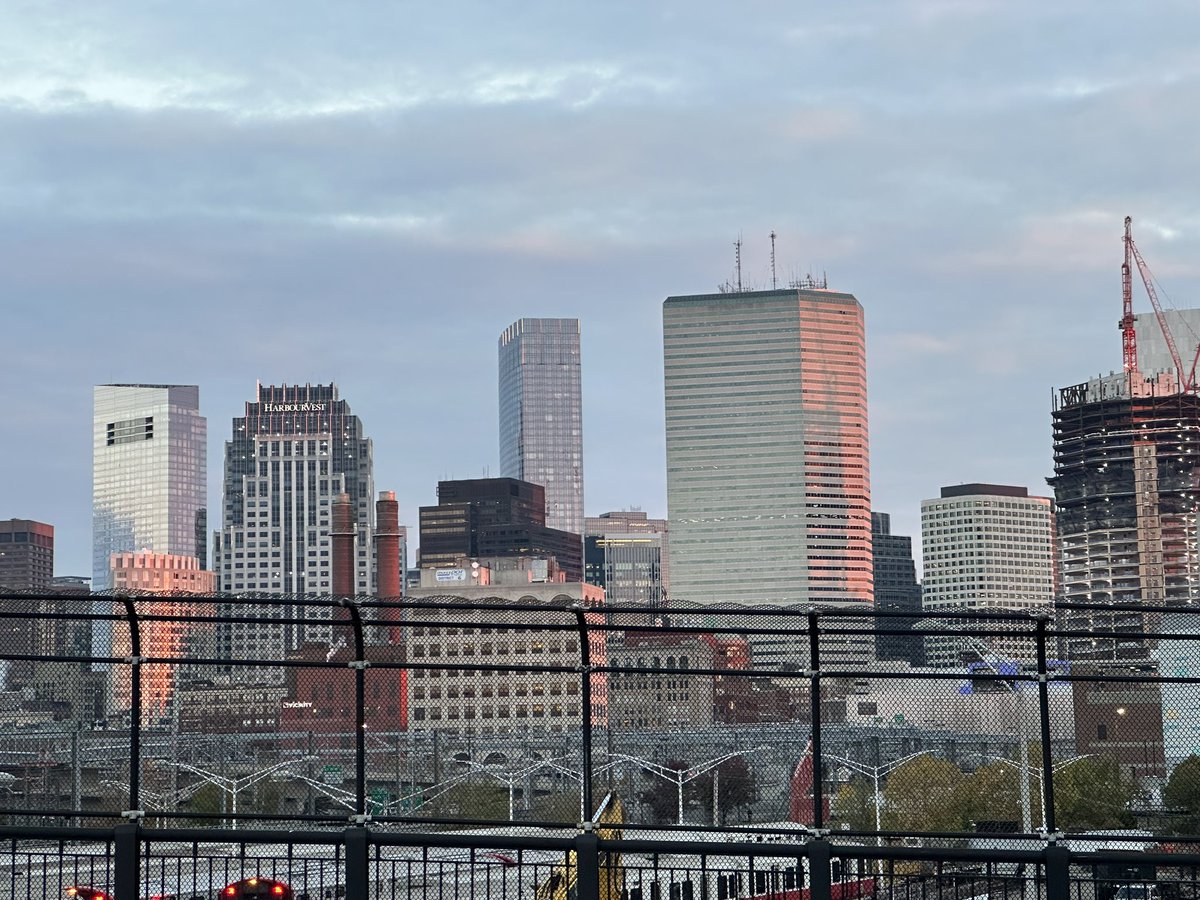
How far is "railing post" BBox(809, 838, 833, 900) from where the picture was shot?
1473cm

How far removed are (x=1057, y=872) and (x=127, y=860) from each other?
8.62 meters

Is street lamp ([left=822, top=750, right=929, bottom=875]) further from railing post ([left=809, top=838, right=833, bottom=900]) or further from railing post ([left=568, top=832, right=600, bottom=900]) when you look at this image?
railing post ([left=568, top=832, right=600, bottom=900])

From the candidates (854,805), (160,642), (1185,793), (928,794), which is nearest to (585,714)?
(160,642)

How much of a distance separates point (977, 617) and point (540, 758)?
16.4 meters

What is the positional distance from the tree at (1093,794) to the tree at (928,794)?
184 cm

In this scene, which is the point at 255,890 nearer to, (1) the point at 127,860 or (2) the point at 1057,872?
(1) the point at 127,860

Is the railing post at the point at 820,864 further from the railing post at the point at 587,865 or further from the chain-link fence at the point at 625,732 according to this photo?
the railing post at the point at 587,865

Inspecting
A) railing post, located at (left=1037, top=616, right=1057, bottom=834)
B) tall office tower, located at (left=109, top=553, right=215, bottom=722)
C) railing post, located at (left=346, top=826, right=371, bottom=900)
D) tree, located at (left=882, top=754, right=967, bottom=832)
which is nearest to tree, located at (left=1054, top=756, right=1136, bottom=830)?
tree, located at (left=882, top=754, right=967, bottom=832)

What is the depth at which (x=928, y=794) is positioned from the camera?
3036 cm

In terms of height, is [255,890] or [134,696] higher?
[134,696]

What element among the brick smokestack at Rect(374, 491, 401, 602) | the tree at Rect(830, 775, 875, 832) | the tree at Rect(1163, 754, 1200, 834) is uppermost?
the brick smokestack at Rect(374, 491, 401, 602)

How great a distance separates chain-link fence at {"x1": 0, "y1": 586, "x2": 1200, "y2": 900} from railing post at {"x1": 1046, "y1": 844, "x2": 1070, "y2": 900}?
0.13m

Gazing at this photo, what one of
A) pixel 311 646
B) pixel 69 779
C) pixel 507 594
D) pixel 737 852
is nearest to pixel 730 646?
pixel 737 852

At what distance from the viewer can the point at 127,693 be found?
716 inches
